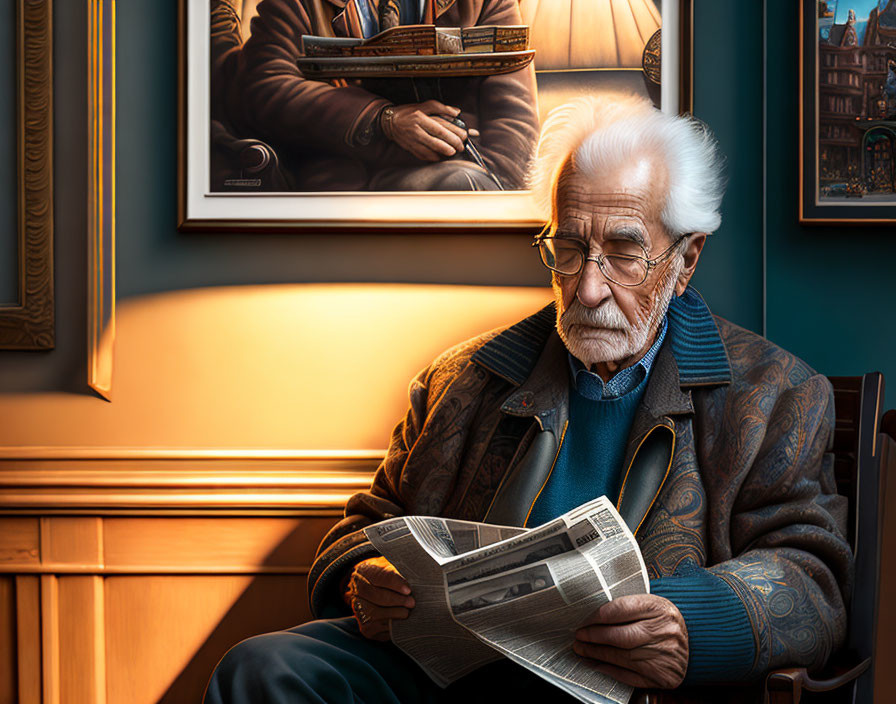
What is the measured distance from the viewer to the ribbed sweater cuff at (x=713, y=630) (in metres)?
1.22

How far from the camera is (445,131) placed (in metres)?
1.94

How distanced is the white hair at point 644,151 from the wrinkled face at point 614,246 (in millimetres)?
25

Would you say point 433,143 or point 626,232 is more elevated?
point 433,143

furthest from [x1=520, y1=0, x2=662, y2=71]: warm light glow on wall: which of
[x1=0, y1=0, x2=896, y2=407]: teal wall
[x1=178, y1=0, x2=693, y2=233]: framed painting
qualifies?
[x1=0, y1=0, x2=896, y2=407]: teal wall

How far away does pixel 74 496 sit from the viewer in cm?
200

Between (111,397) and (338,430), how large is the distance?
0.57 m

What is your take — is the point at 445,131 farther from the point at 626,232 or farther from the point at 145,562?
the point at 145,562

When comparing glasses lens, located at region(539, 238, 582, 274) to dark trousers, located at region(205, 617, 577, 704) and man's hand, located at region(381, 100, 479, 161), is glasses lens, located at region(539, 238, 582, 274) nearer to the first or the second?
man's hand, located at region(381, 100, 479, 161)

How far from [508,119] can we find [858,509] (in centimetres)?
112

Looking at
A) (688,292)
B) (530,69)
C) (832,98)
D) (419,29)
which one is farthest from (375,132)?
(832,98)

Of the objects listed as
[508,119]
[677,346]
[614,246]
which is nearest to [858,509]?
[677,346]

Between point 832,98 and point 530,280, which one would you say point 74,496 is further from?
point 832,98

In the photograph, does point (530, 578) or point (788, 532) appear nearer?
point (530, 578)

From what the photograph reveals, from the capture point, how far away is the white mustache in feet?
5.14
